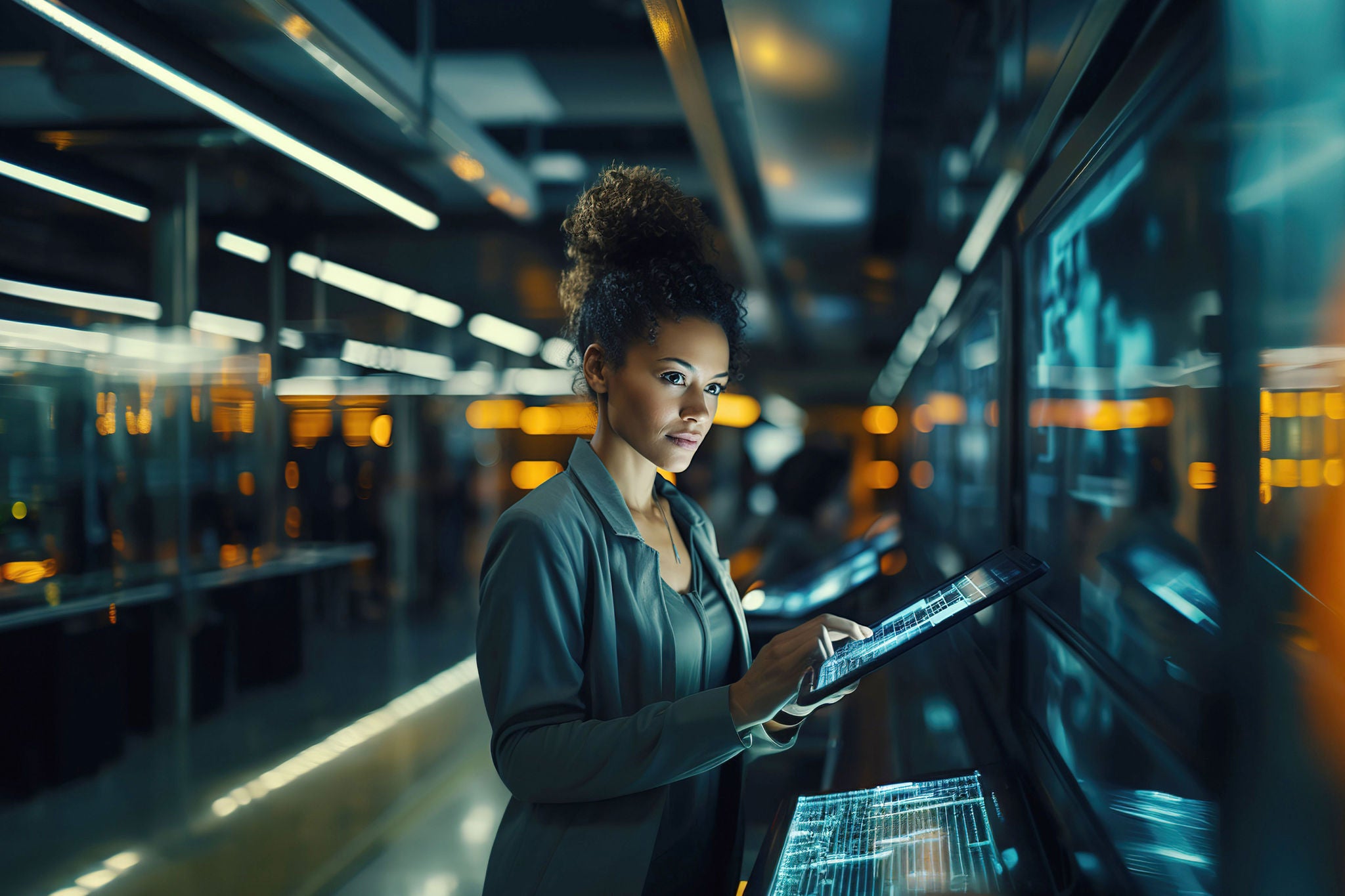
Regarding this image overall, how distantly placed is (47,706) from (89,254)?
2305mm

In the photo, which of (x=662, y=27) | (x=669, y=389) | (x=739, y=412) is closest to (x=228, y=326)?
(x=662, y=27)

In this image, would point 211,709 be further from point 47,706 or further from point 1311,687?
point 1311,687

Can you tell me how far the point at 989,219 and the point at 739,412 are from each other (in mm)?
12479

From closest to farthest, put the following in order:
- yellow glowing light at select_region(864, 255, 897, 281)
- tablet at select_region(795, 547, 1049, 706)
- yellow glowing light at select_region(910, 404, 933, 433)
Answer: tablet at select_region(795, 547, 1049, 706) < yellow glowing light at select_region(864, 255, 897, 281) < yellow glowing light at select_region(910, 404, 933, 433)

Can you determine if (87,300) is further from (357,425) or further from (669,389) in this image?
(669,389)

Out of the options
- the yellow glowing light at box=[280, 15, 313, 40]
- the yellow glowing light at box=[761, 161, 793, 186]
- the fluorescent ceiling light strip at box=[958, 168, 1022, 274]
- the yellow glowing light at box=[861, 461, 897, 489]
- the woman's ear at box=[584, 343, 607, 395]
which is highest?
the yellow glowing light at box=[280, 15, 313, 40]

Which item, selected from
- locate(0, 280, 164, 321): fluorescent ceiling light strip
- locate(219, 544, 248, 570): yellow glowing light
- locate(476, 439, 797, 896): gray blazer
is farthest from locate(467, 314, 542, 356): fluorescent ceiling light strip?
locate(476, 439, 797, 896): gray blazer

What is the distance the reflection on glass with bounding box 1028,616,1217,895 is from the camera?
2.80ft

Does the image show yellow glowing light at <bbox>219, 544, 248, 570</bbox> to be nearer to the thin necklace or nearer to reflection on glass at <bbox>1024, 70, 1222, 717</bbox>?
the thin necklace

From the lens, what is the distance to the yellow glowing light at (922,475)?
6.25 m

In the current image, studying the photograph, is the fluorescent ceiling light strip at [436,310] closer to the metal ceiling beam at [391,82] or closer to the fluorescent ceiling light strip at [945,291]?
the metal ceiling beam at [391,82]

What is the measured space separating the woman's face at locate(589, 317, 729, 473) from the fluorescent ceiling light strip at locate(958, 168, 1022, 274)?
44.3 inches

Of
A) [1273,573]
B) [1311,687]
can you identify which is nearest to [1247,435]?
[1273,573]

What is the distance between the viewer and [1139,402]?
3.65 ft
